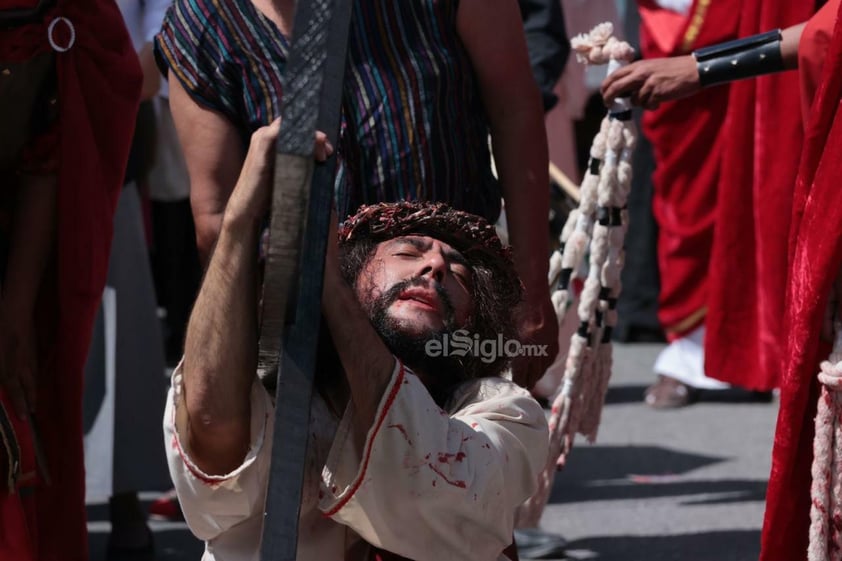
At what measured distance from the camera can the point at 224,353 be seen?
6.92 feet

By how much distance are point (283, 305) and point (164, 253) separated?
5478 millimetres

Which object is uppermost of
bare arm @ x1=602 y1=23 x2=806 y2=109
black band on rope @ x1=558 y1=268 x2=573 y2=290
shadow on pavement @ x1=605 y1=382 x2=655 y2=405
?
bare arm @ x1=602 y1=23 x2=806 y2=109

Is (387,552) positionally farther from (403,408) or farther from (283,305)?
(283,305)

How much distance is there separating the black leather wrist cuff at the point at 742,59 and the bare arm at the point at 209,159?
1.06m

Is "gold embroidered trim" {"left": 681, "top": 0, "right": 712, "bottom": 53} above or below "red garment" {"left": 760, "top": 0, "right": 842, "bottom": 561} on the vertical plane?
above

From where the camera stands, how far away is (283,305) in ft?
6.28

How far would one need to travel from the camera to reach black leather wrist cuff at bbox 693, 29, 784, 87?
3203 millimetres

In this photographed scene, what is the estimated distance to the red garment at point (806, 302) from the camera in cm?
278

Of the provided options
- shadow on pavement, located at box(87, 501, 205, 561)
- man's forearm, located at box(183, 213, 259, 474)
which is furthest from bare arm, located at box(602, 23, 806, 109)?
shadow on pavement, located at box(87, 501, 205, 561)

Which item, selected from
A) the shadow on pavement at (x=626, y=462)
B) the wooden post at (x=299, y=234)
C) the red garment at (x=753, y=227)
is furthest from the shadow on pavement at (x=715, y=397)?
the wooden post at (x=299, y=234)

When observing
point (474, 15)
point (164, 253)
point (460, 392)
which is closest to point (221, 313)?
point (460, 392)

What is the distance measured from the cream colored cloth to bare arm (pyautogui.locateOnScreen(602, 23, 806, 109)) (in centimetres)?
134

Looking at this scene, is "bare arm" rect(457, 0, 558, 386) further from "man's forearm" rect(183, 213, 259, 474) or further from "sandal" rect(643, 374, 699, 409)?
"sandal" rect(643, 374, 699, 409)

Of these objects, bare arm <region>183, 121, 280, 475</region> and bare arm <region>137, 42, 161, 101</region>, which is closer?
bare arm <region>183, 121, 280, 475</region>
